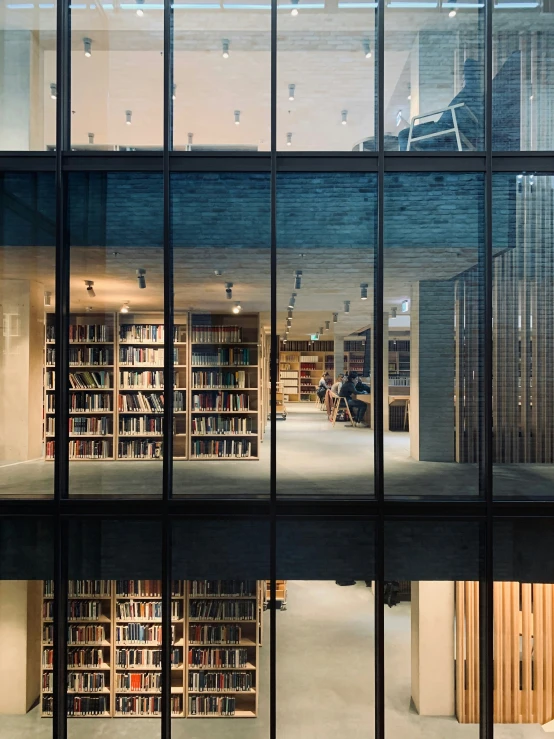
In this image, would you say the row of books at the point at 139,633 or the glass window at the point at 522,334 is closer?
the glass window at the point at 522,334

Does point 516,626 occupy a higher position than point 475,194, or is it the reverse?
point 475,194

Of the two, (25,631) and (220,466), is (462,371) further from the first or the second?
(25,631)

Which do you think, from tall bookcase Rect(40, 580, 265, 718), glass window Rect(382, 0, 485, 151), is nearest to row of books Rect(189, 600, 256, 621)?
tall bookcase Rect(40, 580, 265, 718)

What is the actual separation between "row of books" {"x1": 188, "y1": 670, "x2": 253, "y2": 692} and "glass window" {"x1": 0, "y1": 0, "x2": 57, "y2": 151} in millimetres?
5116

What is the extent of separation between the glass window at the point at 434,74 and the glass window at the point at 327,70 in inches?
7.6

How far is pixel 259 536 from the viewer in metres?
4.45

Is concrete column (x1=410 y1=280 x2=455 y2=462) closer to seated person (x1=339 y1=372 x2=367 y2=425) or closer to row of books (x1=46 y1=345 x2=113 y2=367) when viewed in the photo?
seated person (x1=339 y1=372 x2=367 y2=425)

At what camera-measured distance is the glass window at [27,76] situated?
4.60 metres

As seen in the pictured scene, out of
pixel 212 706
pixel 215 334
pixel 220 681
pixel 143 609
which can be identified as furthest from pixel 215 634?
pixel 215 334

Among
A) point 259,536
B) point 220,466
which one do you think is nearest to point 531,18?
point 220,466

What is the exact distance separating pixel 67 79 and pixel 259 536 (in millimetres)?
4594

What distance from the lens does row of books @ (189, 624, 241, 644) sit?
455 centimetres

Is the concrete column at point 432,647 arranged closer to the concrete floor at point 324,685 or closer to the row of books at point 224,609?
the concrete floor at point 324,685

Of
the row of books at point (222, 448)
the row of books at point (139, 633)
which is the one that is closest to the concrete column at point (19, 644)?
the row of books at point (139, 633)
